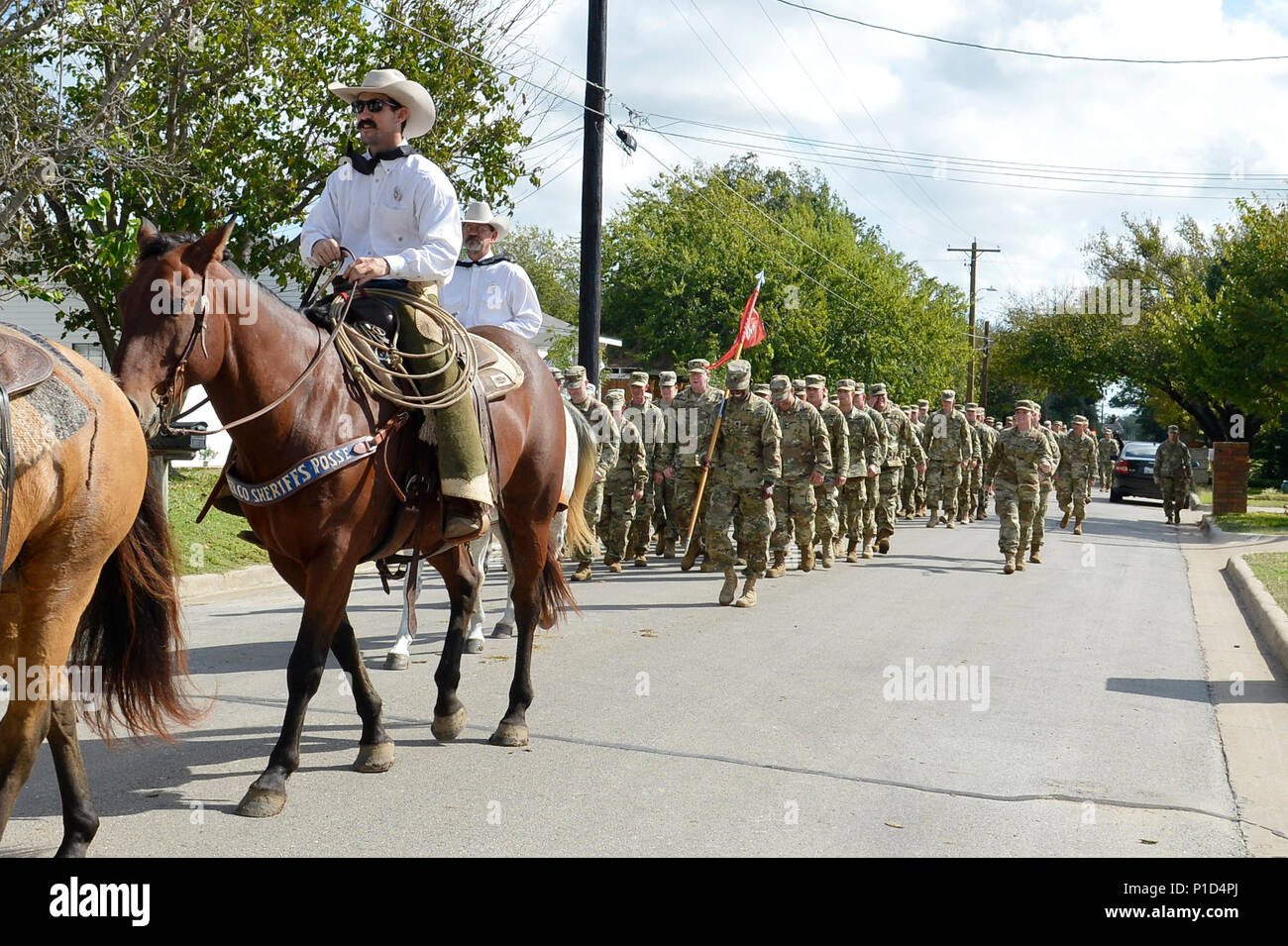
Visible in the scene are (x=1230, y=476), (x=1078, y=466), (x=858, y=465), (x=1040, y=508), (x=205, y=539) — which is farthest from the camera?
(x=1230, y=476)

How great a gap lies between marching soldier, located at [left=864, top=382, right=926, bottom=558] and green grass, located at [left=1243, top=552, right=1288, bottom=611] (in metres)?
4.84

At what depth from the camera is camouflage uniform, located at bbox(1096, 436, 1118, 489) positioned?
36.2 m

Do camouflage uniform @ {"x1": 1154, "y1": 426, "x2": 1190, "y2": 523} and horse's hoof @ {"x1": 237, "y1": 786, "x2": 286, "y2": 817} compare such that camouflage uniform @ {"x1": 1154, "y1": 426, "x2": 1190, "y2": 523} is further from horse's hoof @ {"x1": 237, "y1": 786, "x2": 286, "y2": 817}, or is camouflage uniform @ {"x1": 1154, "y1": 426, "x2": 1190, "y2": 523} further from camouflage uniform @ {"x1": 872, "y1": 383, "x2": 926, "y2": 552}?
horse's hoof @ {"x1": 237, "y1": 786, "x2": 286, "y2": 817}

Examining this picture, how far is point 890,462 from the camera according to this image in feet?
63.5

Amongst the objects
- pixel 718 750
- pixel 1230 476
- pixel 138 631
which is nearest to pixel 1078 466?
pixel 1230 476

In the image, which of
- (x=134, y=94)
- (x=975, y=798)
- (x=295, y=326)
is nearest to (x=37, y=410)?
(x=295, y=326)

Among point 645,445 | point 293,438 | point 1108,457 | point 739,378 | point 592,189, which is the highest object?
point 592,189

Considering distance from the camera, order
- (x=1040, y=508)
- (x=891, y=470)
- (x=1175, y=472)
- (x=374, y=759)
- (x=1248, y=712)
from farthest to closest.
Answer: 1. (x=1175, y=472)
2. (x=891, y=470)
3. (x=1040, y=508)
4. (x=1248, y=712)
5. (x=374, y=759)

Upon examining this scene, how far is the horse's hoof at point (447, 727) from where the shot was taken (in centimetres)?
638

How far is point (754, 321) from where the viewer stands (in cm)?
1925

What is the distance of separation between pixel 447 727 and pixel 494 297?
302 centimetres

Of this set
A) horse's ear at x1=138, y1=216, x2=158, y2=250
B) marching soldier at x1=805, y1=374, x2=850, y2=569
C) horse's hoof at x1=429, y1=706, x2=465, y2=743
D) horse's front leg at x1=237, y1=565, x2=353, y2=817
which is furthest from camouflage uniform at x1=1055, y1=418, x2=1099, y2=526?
horse's ear at x1=138, y1=216, x2=158, y2=250

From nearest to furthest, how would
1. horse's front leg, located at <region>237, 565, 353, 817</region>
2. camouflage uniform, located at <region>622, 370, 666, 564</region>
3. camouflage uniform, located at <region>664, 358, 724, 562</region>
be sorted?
horse's front leg, located at <region>237, 565, 353, 817</region> → camouflage uniform, located at <region>664, 358, 724, 562</region> → camouflage uniform, located at <region>622, 370, 666, 564</region>

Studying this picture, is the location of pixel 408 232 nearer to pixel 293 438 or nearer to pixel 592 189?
pixel 293 438
